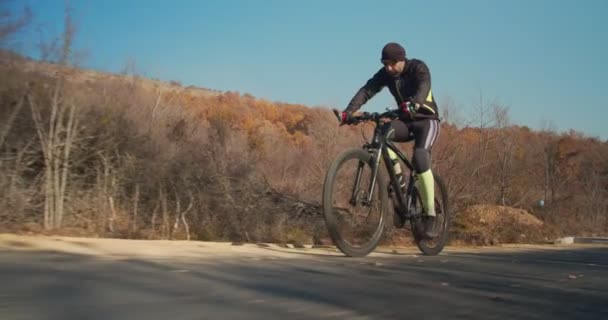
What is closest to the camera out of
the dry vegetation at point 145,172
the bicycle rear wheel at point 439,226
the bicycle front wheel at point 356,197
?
the bicycle front wheel at point 356,197

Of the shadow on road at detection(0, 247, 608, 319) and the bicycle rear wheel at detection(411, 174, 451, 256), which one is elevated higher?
the bicycle rear wheel at detection(411, 174, 451, 256)

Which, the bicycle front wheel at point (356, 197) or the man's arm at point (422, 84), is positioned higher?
the man's arm at point (422, 84)

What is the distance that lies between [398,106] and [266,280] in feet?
8.81

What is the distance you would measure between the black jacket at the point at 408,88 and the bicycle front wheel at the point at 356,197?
0.57 metres

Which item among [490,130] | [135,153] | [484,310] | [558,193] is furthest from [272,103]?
[484,310]

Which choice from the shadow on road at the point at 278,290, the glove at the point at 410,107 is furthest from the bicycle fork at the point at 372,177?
the shadow on road at the point at 278,290

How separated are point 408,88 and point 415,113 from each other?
442 mm

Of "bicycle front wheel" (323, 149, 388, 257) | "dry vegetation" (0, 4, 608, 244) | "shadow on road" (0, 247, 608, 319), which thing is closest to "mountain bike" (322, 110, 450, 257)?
"bicycle front wheel" (323, 149, 388, 257)

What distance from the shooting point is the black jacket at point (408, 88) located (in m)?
5.54

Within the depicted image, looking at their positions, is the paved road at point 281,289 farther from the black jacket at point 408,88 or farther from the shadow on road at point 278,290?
the black jacket at point 408,88

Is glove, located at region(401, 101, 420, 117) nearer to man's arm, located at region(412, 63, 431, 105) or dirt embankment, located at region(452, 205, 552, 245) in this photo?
man's arm, located at region(412, 63, 431, 105)

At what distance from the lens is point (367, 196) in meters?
5.42

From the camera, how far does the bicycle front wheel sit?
515cm

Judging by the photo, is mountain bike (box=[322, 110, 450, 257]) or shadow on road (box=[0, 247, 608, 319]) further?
mountain bike (box=[322, 110, 450, 257])
